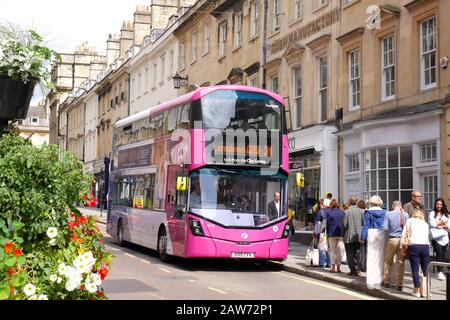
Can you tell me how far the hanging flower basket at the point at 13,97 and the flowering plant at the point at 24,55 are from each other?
0.04 metres

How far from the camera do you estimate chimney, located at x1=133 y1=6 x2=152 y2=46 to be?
54938mm

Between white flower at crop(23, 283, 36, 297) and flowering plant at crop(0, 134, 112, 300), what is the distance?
0.01m

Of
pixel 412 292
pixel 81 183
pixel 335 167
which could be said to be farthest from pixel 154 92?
pixel 81 183

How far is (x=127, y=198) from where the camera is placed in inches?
862

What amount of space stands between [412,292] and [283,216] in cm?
479

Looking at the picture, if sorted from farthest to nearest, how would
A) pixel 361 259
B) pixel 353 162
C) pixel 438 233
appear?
pixel 353 162 < pixel 361 259 < pixel 438 233

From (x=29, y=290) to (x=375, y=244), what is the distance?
962 centimetres

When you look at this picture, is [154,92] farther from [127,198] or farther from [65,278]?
[65,278]

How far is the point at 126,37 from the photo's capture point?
199 ft

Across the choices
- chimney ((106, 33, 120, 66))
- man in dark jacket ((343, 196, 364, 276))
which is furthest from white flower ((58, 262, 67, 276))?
chimney ((106, 33, 120, 66))

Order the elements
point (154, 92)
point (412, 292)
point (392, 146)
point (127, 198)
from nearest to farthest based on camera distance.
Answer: point (412, 292), point (392, 146), point (127, 198), point (154, 92)

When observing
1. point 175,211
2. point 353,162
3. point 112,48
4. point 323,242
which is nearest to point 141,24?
point 112,48

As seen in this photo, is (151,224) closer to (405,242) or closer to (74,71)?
(405,242)

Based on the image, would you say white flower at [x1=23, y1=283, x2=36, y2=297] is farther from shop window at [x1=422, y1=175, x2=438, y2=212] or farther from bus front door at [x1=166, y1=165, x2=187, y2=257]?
shop window at [x1=422, y1=175, x2=438, y2=212]
